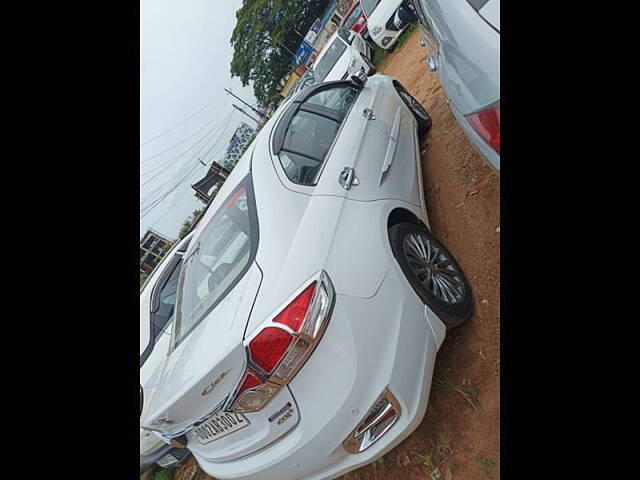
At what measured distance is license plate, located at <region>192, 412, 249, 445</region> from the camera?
1.36 meters

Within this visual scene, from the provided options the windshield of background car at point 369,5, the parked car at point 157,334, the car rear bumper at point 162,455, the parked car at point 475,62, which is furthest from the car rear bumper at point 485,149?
the windshield of background car at point 369,5

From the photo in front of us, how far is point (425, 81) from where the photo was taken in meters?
4.59

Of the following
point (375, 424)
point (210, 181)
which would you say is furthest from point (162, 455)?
point (210, 181)

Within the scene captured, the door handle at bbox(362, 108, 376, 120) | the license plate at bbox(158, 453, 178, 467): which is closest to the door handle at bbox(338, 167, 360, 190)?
the door handle at bbox(362, 108, 376, 120)

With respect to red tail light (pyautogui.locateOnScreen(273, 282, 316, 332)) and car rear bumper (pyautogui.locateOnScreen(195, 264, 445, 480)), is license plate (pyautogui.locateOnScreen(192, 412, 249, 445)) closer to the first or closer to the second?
car rear bumper (pyautogui.locateOnScreen(195, 264, 445, 480))

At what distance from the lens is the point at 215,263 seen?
5.84ft

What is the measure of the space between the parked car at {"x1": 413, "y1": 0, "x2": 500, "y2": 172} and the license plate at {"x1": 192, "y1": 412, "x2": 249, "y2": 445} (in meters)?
1.36

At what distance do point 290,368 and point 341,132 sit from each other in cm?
146

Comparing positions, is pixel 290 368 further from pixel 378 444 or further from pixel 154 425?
pixel 154 425

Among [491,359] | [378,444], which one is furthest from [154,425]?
[491,359]

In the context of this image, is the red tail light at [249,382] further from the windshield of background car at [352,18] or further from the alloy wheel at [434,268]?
the windshield of background car at [352,18]

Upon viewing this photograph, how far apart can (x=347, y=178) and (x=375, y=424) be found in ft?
3.66

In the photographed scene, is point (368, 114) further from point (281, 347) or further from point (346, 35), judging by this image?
point (346, 35)
